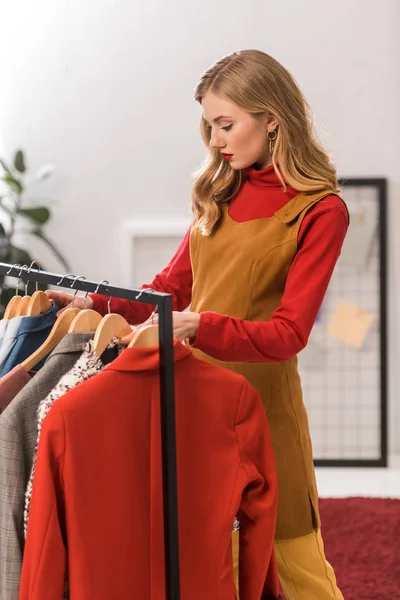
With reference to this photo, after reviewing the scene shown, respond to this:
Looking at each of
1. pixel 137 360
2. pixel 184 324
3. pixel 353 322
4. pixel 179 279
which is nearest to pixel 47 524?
pixel 137 360

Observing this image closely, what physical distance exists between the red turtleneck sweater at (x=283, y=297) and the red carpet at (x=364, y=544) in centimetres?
119

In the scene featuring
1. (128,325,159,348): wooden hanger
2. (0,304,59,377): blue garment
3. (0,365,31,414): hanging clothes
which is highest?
(128,325,159,348): wooden hanger

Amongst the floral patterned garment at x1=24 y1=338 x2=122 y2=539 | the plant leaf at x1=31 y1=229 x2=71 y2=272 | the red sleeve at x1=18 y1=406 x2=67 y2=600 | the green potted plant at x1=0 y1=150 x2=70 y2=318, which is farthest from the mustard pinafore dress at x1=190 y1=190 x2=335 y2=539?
the plant leaf at x1=31 y1=229 x2=71 y2=272

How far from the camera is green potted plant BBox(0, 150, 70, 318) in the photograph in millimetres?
3211

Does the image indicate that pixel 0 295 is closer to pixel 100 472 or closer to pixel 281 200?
pixel 281 200

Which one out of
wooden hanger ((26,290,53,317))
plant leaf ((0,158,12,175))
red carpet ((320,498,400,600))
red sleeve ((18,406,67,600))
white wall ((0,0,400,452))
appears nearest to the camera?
red sleeve ((18,406,67,600))

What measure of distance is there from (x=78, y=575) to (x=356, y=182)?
2547 millimetres

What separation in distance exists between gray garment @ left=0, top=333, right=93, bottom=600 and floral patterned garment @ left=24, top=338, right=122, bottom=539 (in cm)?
1

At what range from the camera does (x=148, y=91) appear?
340 centimetres

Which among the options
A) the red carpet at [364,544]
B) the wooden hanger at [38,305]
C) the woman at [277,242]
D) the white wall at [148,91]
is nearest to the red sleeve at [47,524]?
the wooden hanger at [38,305]

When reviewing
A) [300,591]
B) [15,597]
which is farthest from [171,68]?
[15,597]

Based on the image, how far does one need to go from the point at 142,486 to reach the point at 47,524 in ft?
0.49

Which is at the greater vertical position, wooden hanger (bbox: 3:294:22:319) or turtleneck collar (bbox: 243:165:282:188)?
turtleneck collar (bbox: 243:165:282:188)

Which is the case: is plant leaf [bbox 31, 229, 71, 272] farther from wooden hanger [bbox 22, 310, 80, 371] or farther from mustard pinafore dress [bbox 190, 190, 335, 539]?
wooden hanger [bbox 22, 310, 80, 371]
